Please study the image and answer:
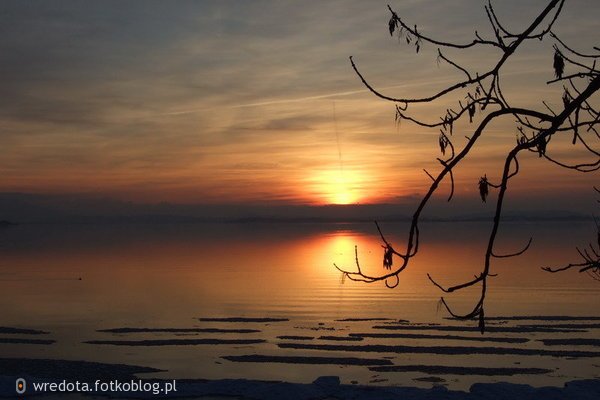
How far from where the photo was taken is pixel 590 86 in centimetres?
341

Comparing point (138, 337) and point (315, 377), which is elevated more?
point (138, 337)

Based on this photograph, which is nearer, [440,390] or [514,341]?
[440,390]

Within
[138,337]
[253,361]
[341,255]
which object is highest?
[341,255]

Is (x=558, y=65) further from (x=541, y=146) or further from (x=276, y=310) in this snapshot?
(x=276, y=310)

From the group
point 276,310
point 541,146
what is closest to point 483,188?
point 541,146

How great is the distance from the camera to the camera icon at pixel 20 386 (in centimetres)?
1806

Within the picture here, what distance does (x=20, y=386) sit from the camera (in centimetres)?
1830

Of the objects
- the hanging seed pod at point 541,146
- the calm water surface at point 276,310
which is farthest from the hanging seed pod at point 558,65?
the calm water surface at point 276,310

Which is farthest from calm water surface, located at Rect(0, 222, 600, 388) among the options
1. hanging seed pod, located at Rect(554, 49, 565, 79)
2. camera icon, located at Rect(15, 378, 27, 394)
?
hanging seed pod, located at Rect(554, 49, 565, 79)

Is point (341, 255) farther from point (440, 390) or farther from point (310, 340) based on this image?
point (440, 390)

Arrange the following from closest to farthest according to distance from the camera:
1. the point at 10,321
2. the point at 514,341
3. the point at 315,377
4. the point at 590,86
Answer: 1. the point at 590,86
2. the point at 315,377
3. the point at 514,341
4. the point at 10,321

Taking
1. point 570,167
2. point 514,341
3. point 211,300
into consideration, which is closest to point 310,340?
point 514,341

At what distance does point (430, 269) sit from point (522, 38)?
56.8 meters

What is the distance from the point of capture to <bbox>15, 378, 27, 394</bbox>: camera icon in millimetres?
18062
